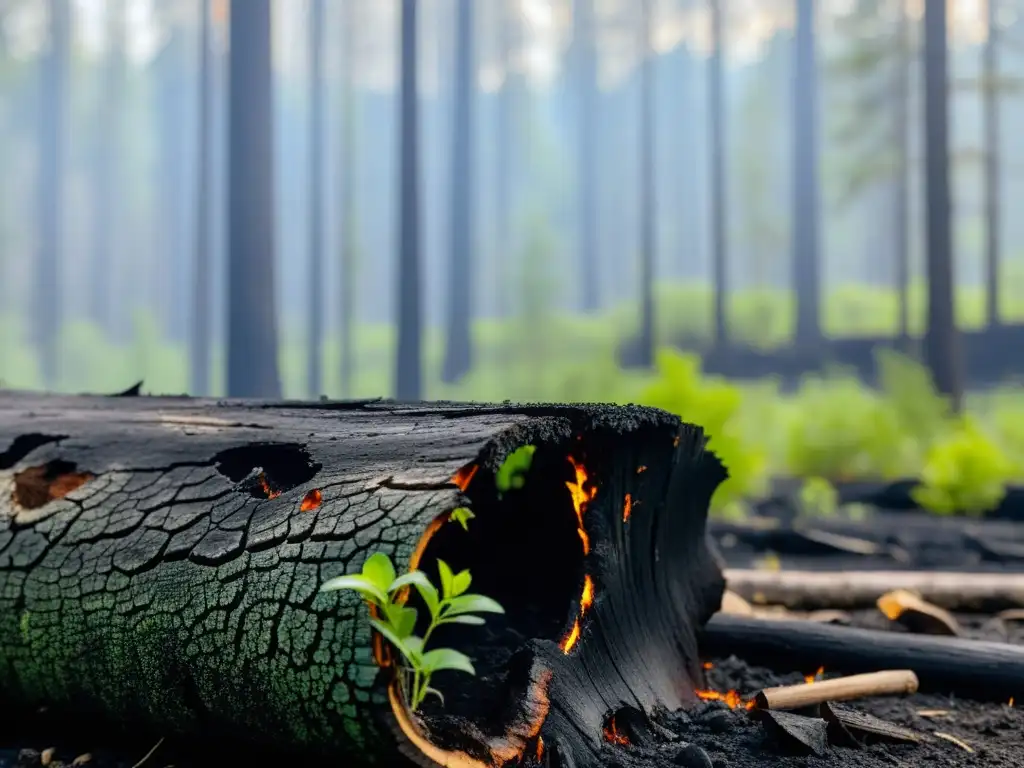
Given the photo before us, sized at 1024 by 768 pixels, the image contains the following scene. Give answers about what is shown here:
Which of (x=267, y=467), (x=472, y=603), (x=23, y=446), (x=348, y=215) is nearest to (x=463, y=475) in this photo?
(x=472, y=603)

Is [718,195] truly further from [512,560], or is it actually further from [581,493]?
[581,493]

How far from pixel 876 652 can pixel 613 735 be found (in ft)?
4.49

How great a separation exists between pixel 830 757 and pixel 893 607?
1631mm

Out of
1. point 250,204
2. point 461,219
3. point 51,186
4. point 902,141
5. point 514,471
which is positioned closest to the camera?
point 514,471

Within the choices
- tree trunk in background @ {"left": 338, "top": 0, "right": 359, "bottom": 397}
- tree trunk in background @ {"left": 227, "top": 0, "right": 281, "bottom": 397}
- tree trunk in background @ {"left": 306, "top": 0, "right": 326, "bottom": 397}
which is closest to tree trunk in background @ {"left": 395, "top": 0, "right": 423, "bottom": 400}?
tree trunk in background @ {"left": 227, "top": 0, "right": 281, "bottom": 397}

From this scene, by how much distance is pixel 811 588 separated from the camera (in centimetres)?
400

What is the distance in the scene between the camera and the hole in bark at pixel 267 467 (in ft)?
6.50

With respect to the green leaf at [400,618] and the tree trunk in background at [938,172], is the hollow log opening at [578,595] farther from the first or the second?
the tree trunk in background at [938,172]

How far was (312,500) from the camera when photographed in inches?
70.9

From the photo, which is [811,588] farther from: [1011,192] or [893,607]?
[1011,192]

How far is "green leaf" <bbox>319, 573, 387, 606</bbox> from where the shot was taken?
1.42 metres

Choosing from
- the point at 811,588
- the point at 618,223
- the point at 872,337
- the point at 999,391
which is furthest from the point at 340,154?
the point at 811,588

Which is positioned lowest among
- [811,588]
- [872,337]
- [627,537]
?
[811,588]

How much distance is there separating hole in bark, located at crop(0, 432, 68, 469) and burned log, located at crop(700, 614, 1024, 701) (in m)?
2.37
